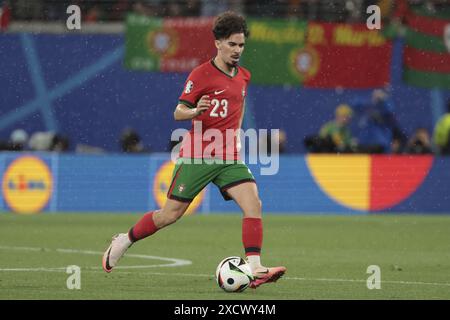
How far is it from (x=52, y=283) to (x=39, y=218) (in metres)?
9.34

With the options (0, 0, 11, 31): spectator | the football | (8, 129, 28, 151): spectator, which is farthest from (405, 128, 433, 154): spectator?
the football

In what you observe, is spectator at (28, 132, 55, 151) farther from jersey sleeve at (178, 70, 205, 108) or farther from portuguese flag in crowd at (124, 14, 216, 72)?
jersey sleeve at (178, 70, 205, 108)

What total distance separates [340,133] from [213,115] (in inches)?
513

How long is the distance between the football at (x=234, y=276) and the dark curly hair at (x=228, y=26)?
6.01ft

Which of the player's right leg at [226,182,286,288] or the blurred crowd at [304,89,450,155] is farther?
the blurred crowd at [304,89,450,155]

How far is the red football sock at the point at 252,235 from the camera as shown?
399 inches

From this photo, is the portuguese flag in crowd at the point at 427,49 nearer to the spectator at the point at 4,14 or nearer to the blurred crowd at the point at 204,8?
the blurred crowd at the point at 204,8

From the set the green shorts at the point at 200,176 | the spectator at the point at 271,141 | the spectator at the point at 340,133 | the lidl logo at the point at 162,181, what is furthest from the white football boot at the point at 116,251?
the spectator at the point at 340,133

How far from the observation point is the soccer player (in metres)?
10.2

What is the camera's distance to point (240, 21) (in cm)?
1020

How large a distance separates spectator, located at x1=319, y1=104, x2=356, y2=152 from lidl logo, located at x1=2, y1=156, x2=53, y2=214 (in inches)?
211
